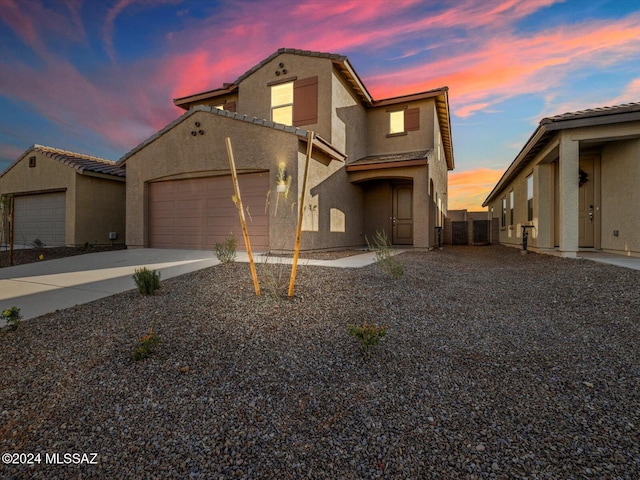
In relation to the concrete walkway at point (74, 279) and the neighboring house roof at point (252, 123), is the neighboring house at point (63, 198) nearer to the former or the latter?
the neighboring house roof at point (252, 123)

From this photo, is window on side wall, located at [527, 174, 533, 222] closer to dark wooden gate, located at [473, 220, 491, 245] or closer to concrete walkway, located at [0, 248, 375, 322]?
dark wooden gate, located at [473, 220, 491, 245]

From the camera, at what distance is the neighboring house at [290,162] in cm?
881

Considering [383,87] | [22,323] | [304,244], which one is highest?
[383,87]

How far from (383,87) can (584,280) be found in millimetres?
11330

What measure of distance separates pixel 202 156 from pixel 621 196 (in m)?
11.1

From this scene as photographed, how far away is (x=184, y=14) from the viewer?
7.98 metres

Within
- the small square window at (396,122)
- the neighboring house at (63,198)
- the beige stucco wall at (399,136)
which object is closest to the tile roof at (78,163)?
the neighboring house at (63,198)

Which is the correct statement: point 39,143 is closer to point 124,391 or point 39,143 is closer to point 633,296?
point 124,391

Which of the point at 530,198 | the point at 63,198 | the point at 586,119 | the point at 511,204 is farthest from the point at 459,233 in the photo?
the point at 63,198

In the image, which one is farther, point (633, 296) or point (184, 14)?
point (184, 14)

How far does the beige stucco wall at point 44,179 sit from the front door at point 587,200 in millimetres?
16824

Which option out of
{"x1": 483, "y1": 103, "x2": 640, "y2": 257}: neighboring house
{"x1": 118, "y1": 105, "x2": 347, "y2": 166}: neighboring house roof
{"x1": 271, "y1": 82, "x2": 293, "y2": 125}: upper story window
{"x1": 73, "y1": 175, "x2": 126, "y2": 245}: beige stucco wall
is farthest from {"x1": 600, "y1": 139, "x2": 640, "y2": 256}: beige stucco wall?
{"x1": 73, "y1": 175, "x2": 126, "y2": 245}: beige stucco wall

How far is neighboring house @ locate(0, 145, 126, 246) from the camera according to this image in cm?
1167

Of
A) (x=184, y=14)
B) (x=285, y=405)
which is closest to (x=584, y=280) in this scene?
(x=285, y=405)
